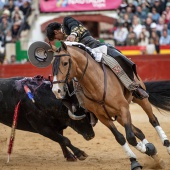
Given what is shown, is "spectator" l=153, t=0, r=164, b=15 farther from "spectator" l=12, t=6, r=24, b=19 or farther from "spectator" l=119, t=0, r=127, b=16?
"spectator" l=12, t=6, r=24, b=19

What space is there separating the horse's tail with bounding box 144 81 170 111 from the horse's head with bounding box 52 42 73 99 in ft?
7.80

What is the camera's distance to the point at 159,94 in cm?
918

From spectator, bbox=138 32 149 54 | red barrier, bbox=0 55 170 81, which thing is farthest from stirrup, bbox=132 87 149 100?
spectator, bbox=138 32 149 54

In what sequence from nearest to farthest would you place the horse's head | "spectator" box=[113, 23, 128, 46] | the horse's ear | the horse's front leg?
the horse's head, the horse's ear, the horse's front leg, "spectator" box=[113, 23, 128, 46]

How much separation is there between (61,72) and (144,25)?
10813 mm

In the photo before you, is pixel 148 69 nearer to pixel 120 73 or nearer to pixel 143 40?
pixel 143 40

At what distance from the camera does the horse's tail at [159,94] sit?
9125mm

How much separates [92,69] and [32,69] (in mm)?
8588

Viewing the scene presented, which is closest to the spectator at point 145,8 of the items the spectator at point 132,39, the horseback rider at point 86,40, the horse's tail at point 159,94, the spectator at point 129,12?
the spectator at point 129,12

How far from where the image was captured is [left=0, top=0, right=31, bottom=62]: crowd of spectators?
59.6ft

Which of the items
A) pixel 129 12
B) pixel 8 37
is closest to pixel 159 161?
pixel 129 12

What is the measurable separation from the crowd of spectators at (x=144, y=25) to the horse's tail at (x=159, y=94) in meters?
7.42

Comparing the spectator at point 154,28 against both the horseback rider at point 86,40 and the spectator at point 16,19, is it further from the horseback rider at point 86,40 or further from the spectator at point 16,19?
the horseback rider at point 86,40

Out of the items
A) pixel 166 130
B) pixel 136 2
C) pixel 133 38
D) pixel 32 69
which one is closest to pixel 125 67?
pixel 166 130
